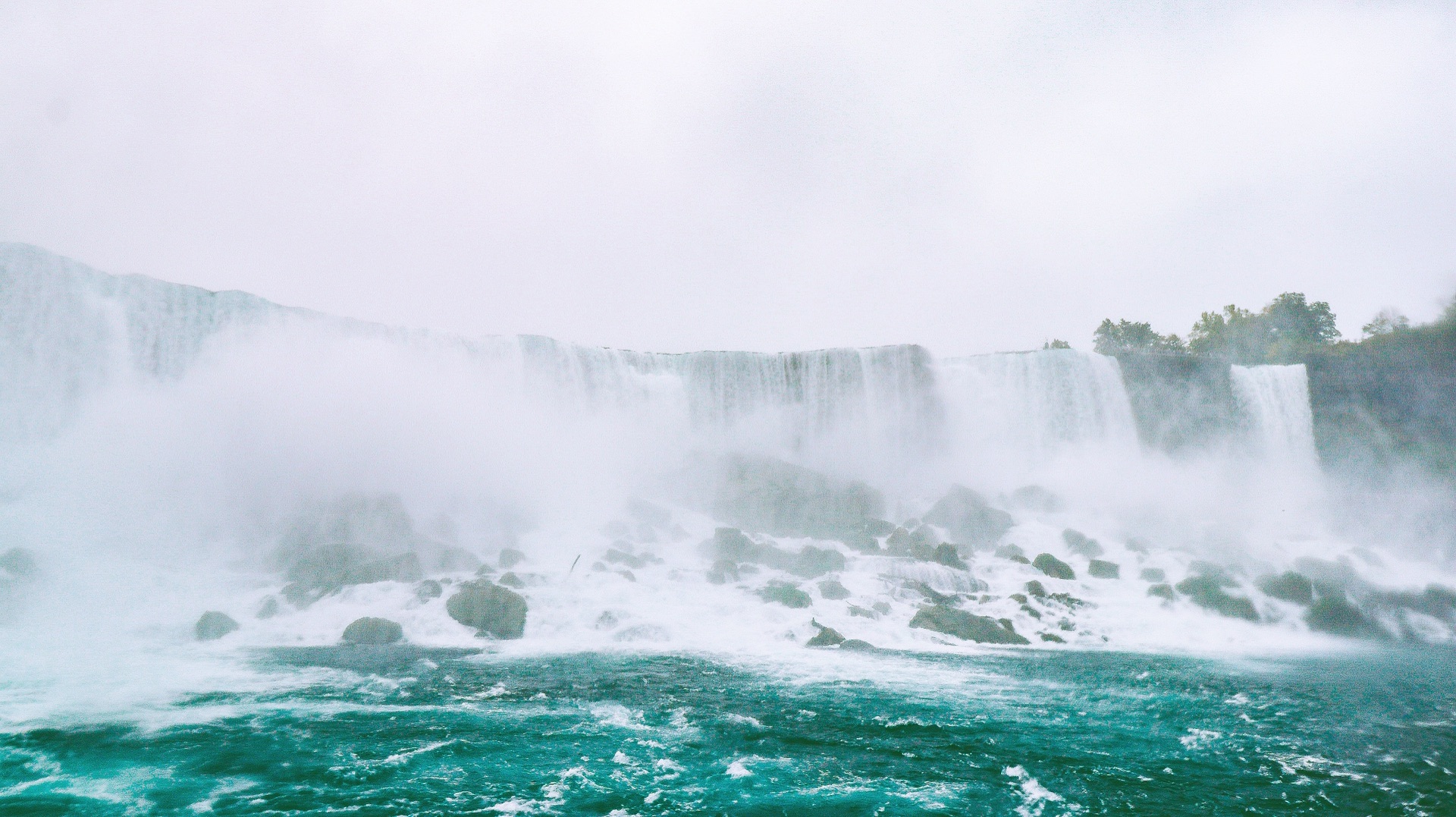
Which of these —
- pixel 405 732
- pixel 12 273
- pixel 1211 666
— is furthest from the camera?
pixel 12 273

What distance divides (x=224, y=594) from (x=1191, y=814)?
2187cm

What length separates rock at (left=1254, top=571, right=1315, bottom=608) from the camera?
21.6m

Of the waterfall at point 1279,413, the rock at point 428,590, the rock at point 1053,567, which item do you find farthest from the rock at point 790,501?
the waterfall at point 1279,413

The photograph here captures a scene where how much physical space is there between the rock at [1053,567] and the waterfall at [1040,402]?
36.6 ft

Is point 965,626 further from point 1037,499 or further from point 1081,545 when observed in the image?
point 1037,499

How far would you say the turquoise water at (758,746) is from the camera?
7.99 meters

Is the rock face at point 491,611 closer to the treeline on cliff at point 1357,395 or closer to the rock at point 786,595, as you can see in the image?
the rock at point 786,595

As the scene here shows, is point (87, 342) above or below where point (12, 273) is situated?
below

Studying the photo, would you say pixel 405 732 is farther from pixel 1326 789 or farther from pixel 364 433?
pixel 364 433

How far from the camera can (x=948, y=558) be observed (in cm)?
2356

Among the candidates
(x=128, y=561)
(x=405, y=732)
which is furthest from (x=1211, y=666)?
(x=128, y=561)

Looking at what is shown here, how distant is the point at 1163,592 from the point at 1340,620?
4216 millimetres

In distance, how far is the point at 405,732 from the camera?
10312 millimetres

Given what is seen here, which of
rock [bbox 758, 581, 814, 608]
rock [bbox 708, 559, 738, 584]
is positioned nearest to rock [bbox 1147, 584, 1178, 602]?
rock [bbox 758, 581, 814, 608]
